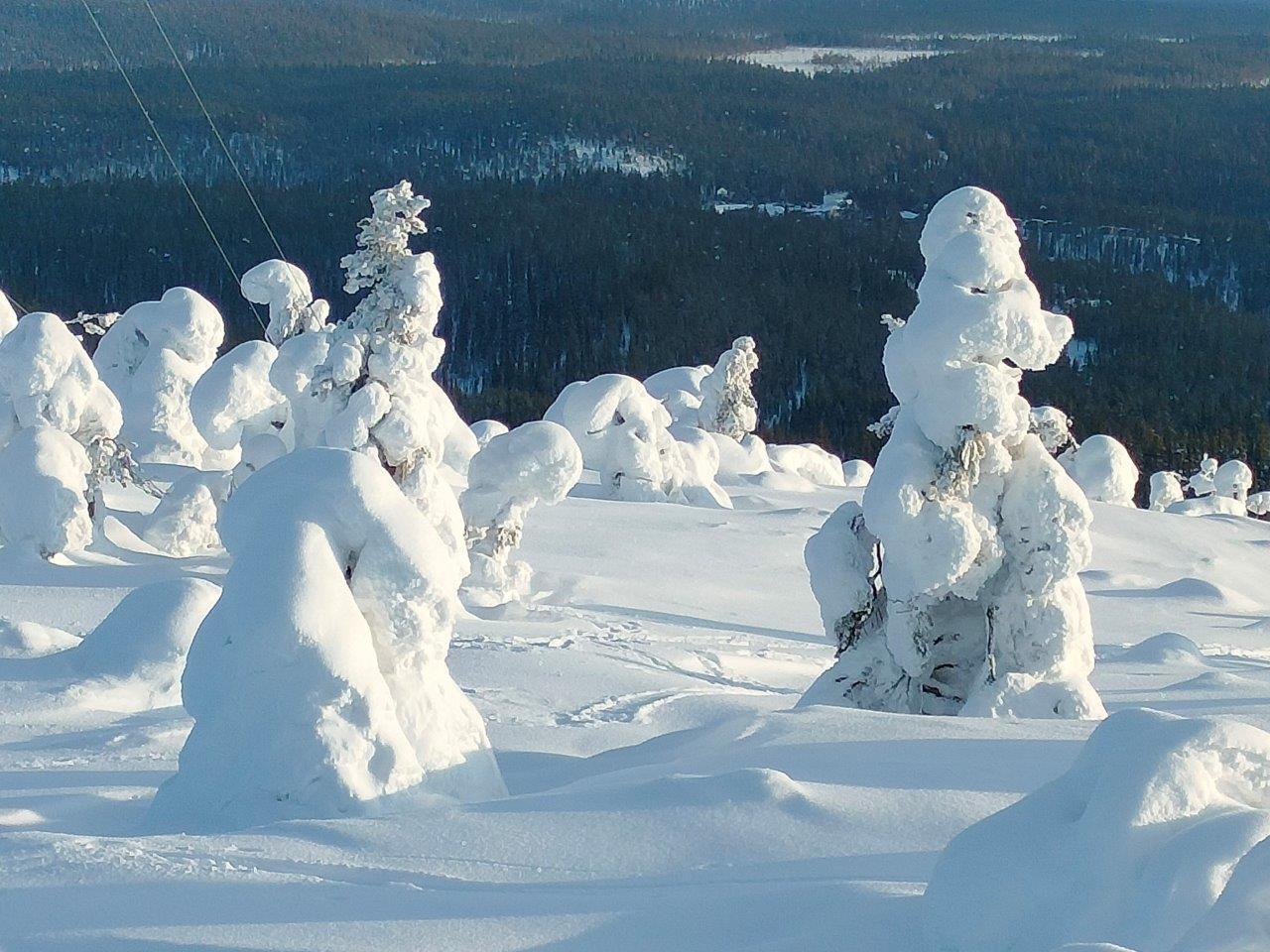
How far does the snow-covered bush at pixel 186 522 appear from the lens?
18.3m

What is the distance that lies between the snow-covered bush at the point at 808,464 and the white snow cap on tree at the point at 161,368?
1327cm

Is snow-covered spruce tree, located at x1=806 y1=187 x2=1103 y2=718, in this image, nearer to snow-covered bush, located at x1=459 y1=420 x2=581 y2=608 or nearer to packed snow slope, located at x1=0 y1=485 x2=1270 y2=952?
packed snow slope, located at x1=0 y1=485 x2=1270 y2=952

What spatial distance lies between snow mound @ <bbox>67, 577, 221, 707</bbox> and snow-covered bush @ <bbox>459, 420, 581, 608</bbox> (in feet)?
20.2

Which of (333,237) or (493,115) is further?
(493,115)

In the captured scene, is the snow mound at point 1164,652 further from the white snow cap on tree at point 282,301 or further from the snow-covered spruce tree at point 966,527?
the white snow cap on tree at point 282,301

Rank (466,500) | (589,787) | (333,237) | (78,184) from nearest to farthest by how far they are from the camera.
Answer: (589,787), (466,500), (333,237), (78,184)

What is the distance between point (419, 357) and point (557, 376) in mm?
67484

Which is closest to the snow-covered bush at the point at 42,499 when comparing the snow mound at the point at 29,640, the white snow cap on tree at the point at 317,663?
the snow mound at the point at 29,640

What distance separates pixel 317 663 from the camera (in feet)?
21.5

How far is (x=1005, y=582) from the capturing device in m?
11.1

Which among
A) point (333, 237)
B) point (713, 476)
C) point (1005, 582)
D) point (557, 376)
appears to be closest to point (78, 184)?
point (333, 237)

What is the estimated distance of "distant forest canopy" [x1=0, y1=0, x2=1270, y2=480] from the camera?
7906 centimetres

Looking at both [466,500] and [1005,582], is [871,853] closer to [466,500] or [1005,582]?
[1005,582]

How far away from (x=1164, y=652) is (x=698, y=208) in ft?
333
